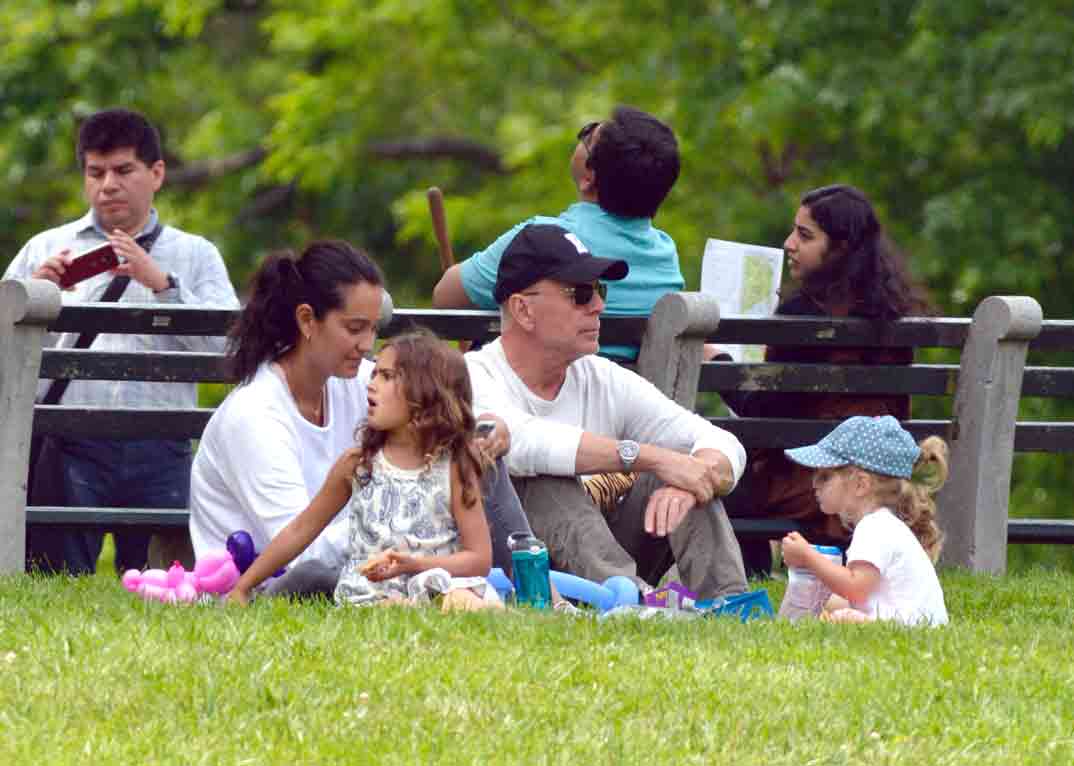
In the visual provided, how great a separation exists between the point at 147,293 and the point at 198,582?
2278mm

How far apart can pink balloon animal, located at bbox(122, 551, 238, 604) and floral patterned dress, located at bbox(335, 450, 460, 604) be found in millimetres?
456

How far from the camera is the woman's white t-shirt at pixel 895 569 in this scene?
721cm

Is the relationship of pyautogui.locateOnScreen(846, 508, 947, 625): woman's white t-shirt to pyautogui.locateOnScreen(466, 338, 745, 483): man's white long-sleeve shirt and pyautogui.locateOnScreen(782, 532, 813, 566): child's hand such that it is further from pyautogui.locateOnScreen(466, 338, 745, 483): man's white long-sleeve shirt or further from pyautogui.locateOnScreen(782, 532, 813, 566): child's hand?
pyautogui.locateOnScreen(466, 338, 745, 483): man's white long-sleeve shirt

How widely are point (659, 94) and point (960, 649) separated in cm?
1684

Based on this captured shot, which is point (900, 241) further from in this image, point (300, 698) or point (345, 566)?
point (300, 698)

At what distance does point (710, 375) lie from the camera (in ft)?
29.8

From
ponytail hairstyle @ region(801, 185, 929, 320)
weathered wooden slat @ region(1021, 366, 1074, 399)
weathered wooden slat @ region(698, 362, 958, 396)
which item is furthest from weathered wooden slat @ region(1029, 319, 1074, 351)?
weathered wooden slat @ region(698, 362, 958, 396)

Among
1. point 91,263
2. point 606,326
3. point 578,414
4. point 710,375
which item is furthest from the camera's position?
point 710,375

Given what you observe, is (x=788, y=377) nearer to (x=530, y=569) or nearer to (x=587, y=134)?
(x=587, y=134)

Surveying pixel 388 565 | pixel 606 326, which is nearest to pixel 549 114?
pixel 606 326

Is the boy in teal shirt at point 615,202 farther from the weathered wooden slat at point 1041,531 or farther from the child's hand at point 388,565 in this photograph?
the weathered wooden slat at point 1041,531

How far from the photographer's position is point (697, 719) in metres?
5.66

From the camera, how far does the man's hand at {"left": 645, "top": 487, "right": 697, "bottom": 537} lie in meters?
7.39

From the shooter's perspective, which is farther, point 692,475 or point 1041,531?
point 1041,531
